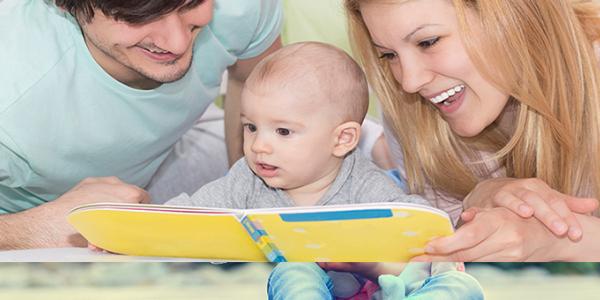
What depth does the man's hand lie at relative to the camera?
1371 mm

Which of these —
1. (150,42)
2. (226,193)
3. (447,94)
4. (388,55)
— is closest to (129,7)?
(150,42)

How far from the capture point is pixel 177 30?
1.36m

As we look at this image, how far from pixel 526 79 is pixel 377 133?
0.70 m

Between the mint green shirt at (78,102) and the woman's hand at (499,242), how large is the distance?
2.49 ft

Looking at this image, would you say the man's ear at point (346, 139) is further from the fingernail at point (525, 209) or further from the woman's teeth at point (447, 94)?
the fingernail at point (525, 209)

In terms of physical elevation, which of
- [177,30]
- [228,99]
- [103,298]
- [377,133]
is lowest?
[377,133]

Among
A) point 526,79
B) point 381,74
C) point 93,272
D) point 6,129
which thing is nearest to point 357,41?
point 381,74

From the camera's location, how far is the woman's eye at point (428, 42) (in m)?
1.26

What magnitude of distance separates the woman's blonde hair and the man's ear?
0.21m

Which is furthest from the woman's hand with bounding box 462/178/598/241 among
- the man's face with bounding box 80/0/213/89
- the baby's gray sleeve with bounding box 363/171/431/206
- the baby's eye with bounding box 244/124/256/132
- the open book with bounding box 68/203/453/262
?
the man's face with bounding box 80/0/213/89

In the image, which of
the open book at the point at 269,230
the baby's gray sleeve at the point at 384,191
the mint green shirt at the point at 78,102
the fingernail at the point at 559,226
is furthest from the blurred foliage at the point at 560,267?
the mint green shirt at the point at 78,102

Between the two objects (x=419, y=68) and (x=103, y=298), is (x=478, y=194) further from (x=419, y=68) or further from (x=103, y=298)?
(x=103, y=298)

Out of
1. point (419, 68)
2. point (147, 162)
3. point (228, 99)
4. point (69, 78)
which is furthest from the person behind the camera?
point (228, 99)

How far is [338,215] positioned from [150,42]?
65cm
